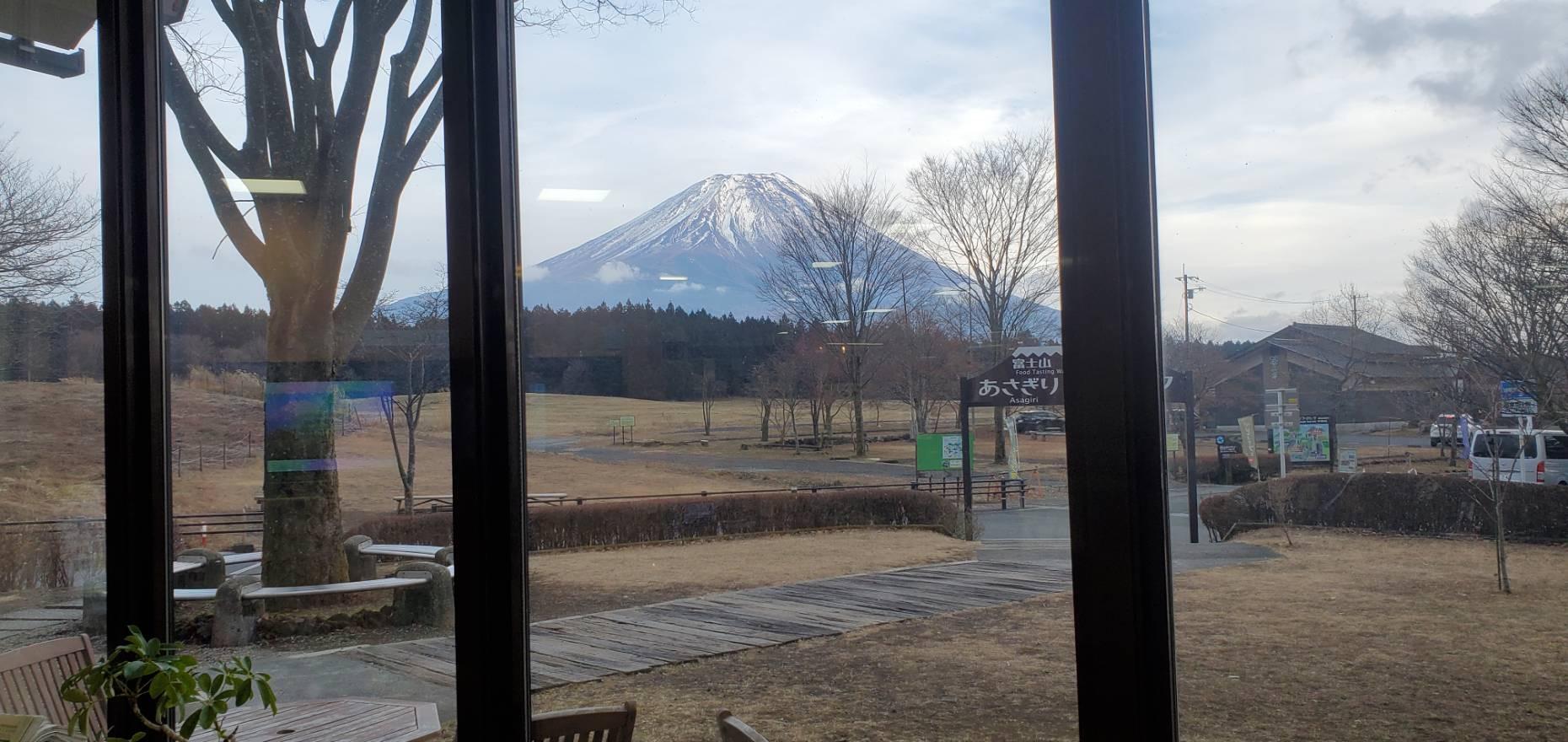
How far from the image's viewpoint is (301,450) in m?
2.82

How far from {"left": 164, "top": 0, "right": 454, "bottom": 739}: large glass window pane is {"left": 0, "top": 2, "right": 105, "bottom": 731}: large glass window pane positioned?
39 cm

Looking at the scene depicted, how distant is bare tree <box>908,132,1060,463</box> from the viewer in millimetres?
1531

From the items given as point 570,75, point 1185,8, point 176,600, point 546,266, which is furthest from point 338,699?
point 1185,8

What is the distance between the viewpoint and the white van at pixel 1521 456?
1.12m

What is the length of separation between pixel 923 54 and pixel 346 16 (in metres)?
1.79

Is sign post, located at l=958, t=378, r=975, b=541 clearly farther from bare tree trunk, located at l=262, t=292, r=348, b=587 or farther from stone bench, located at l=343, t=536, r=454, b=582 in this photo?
bare tree trunk, located at l=262, t=292, r=348, b=587

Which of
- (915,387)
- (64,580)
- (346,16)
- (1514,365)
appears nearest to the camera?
(1514,365)

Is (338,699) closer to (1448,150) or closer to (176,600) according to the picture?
(176,600)

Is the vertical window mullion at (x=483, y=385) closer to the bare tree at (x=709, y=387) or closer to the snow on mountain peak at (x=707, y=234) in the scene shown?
the snow on mountain peak at (x=707, y=234)

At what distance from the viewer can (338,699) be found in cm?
260

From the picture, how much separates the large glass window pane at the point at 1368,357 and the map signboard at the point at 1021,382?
22 cm

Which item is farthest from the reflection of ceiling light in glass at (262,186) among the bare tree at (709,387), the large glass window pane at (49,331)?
the bare tree at (709,387)

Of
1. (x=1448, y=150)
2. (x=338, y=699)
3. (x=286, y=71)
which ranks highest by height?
(x=286, y=71)

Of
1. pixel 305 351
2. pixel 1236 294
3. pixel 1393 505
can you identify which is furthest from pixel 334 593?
pixel 1393 505
